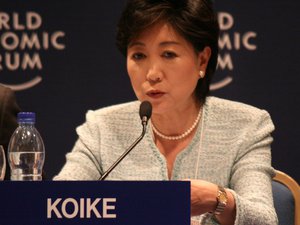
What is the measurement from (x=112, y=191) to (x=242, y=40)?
6.91ft

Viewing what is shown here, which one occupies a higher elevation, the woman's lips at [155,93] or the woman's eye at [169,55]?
the woman's eye at [169,55]

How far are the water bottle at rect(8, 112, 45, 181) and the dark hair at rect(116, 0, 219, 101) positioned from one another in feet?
1.66

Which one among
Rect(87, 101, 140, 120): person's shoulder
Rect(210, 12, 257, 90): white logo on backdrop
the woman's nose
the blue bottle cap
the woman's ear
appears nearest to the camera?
the blue bottle cap

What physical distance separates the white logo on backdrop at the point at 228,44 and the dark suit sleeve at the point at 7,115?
4.06ft

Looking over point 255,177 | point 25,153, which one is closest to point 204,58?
point 255,177

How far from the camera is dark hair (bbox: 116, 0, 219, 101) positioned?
2.51 meters

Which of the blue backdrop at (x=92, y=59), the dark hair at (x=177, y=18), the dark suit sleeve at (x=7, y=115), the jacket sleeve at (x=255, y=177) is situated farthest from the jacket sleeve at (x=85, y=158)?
the blue backdrop at (x=92, y=59)

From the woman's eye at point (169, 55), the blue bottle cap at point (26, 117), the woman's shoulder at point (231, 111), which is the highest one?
the woman's eye at point (169, 55)

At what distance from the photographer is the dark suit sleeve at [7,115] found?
2.69 meters

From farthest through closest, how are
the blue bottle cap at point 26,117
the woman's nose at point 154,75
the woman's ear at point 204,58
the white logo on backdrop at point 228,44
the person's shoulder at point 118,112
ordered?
the white logo on backdrop at point 228,44, the person's shoulder at point 118,112, the woman's ear at point 204,58, the woman's nose at point 154,75, the blue bottle cap at point 26,117

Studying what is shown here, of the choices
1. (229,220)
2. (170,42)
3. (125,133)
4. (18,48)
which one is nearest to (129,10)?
(170,42)

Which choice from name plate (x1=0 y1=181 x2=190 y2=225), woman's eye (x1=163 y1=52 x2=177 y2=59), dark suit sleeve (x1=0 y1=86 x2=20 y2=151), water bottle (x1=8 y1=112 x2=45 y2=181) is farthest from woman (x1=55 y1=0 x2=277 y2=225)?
name plate (x1=0 y1=181 x2=190 y2=225)

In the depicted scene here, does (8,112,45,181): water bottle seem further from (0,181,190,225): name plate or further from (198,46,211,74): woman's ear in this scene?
→ (198,46,211,74): woman's ear

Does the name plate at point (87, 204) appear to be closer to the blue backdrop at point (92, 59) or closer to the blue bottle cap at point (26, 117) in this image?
the blue bottle cap at point (26, 117)
